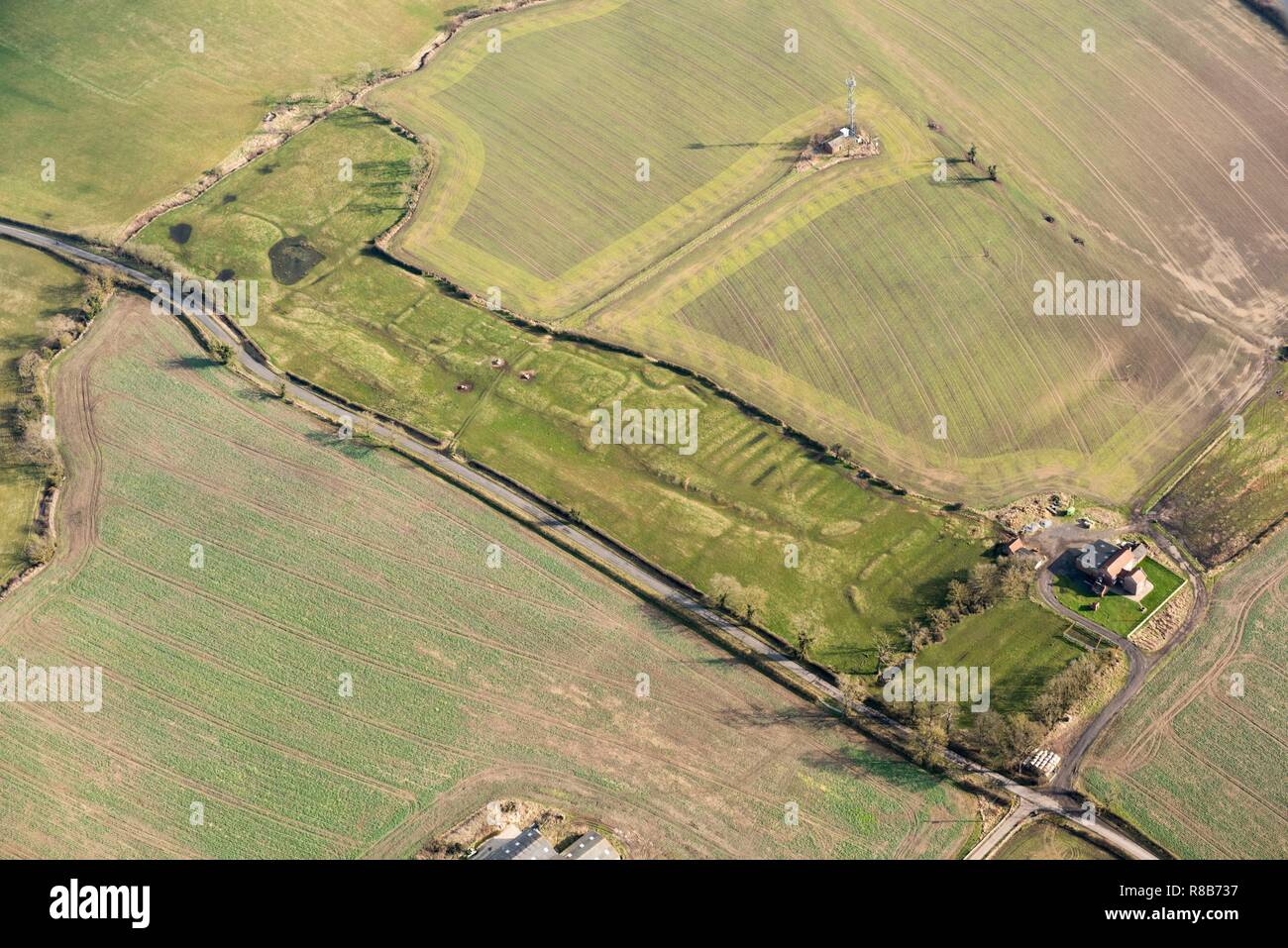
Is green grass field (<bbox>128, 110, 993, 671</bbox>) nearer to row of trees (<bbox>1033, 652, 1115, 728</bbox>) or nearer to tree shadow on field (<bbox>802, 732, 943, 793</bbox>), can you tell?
tree shadow on field (<bbox>802, 732, 943, 793</bbox>)

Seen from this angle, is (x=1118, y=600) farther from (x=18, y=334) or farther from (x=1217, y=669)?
(x=18, y=334)

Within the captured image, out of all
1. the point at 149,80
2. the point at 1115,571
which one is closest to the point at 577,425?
the point at 1115,571

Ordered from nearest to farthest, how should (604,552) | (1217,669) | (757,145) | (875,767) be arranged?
(875,767), (1217,669), (604,552), (757,145)

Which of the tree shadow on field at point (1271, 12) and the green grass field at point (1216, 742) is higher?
the tree shadow on field at point (1271, 12)

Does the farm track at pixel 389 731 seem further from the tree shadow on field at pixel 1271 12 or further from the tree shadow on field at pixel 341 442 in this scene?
the tree shadow on field at pixel 1271 12

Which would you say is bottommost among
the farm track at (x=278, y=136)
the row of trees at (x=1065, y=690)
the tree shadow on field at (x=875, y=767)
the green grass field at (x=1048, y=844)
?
the green grass field at (x=1048, y=844)

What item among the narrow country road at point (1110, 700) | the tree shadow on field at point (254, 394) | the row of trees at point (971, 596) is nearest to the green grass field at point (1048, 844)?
the narrow country road at point (1110, 700)
